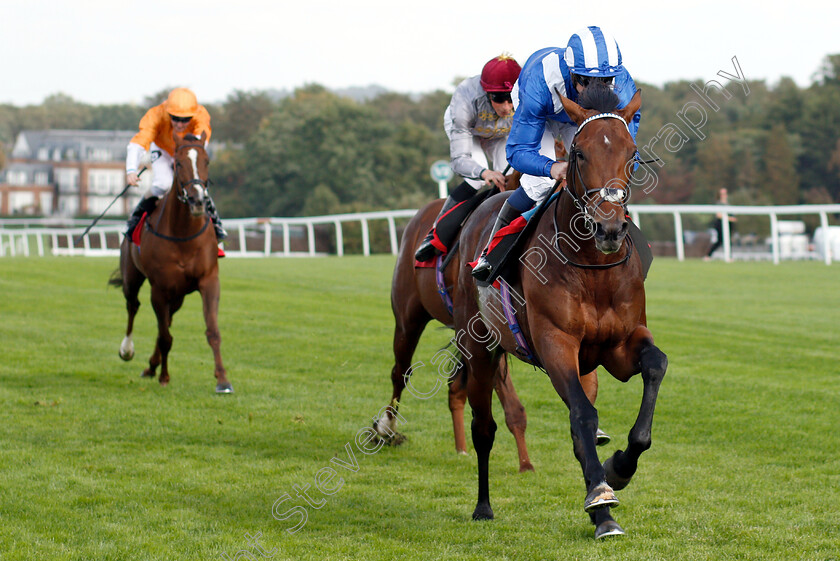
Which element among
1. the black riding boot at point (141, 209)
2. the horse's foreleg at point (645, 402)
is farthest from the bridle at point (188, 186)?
the horse's foreleg at point (645, 402)

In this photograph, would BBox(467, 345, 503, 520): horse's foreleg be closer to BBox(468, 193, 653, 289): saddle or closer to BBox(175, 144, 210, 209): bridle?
BBox(468, 193, 653, 289): saddle

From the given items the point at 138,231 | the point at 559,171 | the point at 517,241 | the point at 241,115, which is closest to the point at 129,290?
the point at 138,231

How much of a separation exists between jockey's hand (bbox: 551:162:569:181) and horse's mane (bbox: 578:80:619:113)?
1.11ft

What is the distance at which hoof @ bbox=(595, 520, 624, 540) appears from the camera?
439 centimetres

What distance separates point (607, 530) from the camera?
14.5ft

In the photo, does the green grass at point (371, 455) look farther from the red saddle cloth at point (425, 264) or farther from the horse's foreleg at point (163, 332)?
the red saddle cloth at point (425, 264)

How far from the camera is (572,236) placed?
4.58 m

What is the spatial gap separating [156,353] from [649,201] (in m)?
47.5

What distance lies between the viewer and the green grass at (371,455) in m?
4.77

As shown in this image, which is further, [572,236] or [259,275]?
[259,275]

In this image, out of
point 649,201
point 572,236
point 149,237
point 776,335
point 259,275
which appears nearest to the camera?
point 572,236

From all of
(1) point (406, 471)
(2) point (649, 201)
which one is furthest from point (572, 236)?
(2) point (649, 201)

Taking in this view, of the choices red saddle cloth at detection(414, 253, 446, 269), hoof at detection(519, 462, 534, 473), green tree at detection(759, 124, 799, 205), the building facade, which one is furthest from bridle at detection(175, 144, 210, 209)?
A: the building facade

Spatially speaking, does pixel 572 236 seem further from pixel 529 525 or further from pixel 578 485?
pixel 578 485
